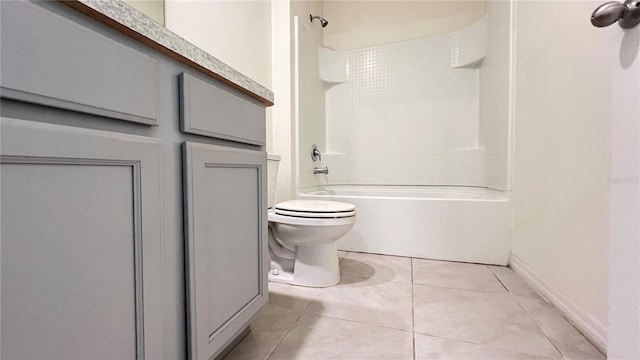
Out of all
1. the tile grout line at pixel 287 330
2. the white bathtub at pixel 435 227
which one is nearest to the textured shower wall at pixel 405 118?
the white bathtub at pixel 435 227

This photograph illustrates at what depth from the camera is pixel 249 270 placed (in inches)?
32.3

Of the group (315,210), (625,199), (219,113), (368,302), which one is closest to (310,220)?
(315,210)

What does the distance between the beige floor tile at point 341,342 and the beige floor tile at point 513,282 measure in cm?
73

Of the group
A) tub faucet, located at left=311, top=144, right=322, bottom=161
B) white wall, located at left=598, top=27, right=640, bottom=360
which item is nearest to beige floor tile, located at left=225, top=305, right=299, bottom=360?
white wall, located at left=598, top=27, right=640, bottom=360

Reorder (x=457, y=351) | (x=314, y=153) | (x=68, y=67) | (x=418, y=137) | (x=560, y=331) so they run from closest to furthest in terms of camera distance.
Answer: (x=68, y=67) < (x=457, y=351) < (x=560, y=331) < (x=314, y=153) < (x=418, y=137)

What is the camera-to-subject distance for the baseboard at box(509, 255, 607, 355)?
87 cm

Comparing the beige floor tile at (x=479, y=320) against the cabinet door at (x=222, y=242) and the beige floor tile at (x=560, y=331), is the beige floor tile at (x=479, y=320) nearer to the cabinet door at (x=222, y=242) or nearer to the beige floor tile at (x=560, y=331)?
the beige floor tile at (x=560, y=331)

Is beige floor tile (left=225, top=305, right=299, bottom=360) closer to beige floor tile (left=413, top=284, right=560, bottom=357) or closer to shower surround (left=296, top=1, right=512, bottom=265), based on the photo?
beige floor tile (left=413, top=284, right=560, bottom=357)

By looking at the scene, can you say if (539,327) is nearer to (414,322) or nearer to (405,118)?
(414,322)

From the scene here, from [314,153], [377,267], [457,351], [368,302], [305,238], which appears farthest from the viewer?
[314,153]

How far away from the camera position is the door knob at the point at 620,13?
0.44 m

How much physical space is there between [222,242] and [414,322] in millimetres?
805

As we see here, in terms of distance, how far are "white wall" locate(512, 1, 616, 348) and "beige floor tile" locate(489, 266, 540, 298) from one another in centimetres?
8

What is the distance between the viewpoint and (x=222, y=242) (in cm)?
70
